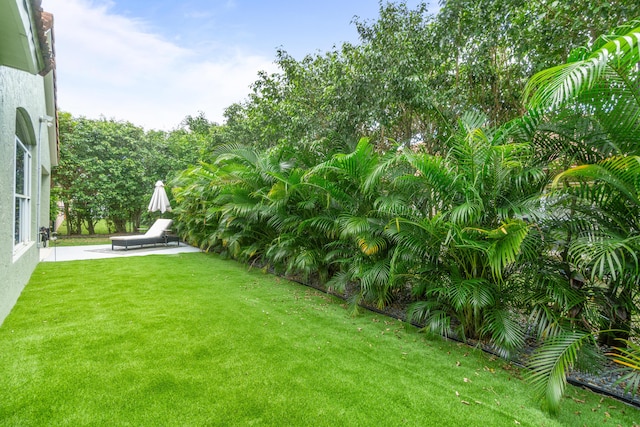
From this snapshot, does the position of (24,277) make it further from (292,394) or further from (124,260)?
(292,394)

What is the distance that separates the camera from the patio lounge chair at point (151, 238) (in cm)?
927

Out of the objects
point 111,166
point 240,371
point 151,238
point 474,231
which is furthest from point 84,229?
A: point 474,231

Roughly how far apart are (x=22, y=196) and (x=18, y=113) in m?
1.41

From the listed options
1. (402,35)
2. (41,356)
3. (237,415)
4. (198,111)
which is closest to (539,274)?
(237,415)

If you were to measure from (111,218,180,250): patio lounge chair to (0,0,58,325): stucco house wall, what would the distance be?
334 centimetres

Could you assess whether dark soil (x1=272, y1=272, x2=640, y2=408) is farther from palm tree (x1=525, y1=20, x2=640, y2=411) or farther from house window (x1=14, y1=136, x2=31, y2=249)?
house window (x1=14, y1=136, x2=31, y2=249)

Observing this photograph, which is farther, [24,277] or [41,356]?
[24,277]

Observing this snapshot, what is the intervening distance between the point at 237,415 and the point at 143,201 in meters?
13.8

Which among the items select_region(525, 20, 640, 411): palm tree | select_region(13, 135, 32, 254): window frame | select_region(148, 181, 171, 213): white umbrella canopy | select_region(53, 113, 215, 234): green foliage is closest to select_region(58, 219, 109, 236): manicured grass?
select_region(53, 113, 215, 234): green foliage

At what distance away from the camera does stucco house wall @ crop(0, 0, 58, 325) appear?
8.25ft

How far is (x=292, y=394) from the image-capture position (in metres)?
2.30

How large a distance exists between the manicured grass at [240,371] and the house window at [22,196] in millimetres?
1189

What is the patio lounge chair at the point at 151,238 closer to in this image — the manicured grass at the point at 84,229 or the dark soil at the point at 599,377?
the manicured grass at the point at 84,229

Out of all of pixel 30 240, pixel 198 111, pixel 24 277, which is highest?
pixel 198 111
